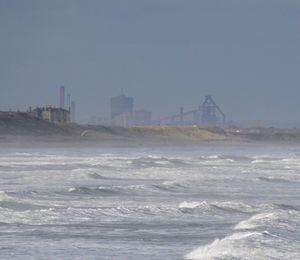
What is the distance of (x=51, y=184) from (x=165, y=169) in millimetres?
14077

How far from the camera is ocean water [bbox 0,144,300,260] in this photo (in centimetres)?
1585

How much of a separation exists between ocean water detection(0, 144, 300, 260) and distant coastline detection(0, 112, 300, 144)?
168 ft

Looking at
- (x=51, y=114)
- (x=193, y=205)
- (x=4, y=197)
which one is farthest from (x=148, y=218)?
(x=51, y=114)

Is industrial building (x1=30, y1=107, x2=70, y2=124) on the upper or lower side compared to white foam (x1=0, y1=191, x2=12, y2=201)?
upper

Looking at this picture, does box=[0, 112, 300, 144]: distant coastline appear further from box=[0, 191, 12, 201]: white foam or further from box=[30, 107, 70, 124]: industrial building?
box=[0, 191, 12, 201]: white foam

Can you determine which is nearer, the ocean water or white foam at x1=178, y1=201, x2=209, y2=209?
the ocean water

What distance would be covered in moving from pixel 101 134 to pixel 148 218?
246 ft

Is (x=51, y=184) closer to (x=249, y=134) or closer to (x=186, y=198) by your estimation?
(x=186, y=198)

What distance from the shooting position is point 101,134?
95688 mm

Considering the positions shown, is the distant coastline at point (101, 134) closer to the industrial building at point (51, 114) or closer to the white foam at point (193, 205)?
the industrial building at point (51, 114)

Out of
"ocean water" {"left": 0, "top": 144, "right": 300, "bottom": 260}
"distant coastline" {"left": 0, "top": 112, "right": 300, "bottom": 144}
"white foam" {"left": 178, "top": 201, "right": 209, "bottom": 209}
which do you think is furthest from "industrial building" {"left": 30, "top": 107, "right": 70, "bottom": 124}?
"white foam" {"left": 178, "top": 201, "right": 209, "bottom": 209}

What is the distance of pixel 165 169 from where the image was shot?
147ft

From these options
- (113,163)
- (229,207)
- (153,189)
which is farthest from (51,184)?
(113,163)

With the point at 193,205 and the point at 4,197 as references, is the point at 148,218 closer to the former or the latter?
the point at 193,205
